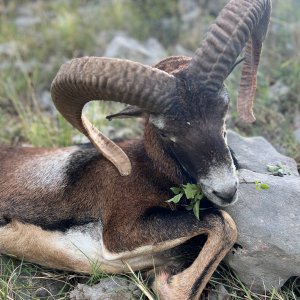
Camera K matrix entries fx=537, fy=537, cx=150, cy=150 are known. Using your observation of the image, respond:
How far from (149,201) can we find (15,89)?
6.17 meters

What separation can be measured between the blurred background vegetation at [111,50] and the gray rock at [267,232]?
1.91 metres

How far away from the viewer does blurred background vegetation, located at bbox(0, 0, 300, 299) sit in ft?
29.4

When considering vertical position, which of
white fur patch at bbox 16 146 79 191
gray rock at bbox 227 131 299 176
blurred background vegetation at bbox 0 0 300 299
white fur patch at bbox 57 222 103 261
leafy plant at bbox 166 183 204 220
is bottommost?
blurred background vegetation at bbox 0 0 300 299

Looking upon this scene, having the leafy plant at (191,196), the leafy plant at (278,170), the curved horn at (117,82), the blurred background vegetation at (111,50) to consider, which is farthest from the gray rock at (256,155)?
the curved horn at (117,82)

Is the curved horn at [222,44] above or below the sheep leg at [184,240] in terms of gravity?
above

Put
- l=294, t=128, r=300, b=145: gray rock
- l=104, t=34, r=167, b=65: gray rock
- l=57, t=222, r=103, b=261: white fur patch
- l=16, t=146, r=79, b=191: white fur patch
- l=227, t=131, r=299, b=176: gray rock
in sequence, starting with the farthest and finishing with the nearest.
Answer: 1. l=104, t=34, r=167, b=65: gray rock
2. l=294, t=128, r=300, b=145: gray rock
3. l=227, t=131, r=299, b=176: gray rock
4. l=16, t=146, r=79, b=191: white fur patch
5. l=57, t=222, r=103, b=261: white fur patch

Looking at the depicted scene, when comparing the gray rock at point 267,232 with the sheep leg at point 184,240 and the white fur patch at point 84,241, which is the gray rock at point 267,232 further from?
the white fur patch at point 84,241

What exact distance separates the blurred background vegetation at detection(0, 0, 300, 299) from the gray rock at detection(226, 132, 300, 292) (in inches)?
75.3

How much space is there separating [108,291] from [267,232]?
181 cm

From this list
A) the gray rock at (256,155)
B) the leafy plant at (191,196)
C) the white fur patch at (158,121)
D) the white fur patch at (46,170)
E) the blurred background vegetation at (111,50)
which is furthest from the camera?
the blurred background vegetation at (111,50)

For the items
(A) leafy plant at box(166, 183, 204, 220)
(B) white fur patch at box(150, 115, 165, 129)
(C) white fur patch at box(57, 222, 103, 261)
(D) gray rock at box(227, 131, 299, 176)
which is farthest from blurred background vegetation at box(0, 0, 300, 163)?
(B) white fur patch at box(150, 115, 165, 129)

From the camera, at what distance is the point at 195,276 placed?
216 inches

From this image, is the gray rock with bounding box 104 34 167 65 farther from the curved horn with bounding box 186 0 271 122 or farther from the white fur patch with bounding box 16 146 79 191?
the curved horn with bounding box 186 0 271 122

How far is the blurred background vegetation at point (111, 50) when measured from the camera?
8.95 metres
